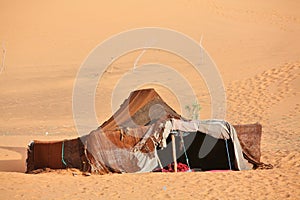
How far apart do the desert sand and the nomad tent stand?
1.35 ft

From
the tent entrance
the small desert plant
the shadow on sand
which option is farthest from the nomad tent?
the small desert plant

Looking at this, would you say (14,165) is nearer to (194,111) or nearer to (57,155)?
(57,155)

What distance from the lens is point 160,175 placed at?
9438mm

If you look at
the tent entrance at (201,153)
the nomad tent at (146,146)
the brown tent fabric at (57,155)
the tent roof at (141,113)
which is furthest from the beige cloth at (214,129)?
the brown tent fabric at (57,155)

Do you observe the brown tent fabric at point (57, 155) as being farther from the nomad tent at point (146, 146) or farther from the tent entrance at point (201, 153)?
the tent entrance at point (201, 153)

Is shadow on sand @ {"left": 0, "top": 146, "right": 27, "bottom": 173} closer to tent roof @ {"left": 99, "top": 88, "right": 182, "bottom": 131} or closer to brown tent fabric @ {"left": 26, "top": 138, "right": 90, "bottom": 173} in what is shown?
brown tent fabric @ {"left": 26, "top": 138, "right": 90, "bottom": 173}

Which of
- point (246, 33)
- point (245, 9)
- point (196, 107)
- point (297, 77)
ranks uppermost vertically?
point (245, 9)

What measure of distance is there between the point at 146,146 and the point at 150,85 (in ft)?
29.3

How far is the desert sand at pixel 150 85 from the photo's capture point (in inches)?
336

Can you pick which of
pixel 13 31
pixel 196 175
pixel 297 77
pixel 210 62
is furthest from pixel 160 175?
pixel 13 31

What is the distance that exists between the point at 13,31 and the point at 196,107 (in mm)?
19138

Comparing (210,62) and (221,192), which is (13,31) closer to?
(210,62)

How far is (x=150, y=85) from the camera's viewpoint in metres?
18.8

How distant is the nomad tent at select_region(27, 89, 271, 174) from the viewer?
975cm
